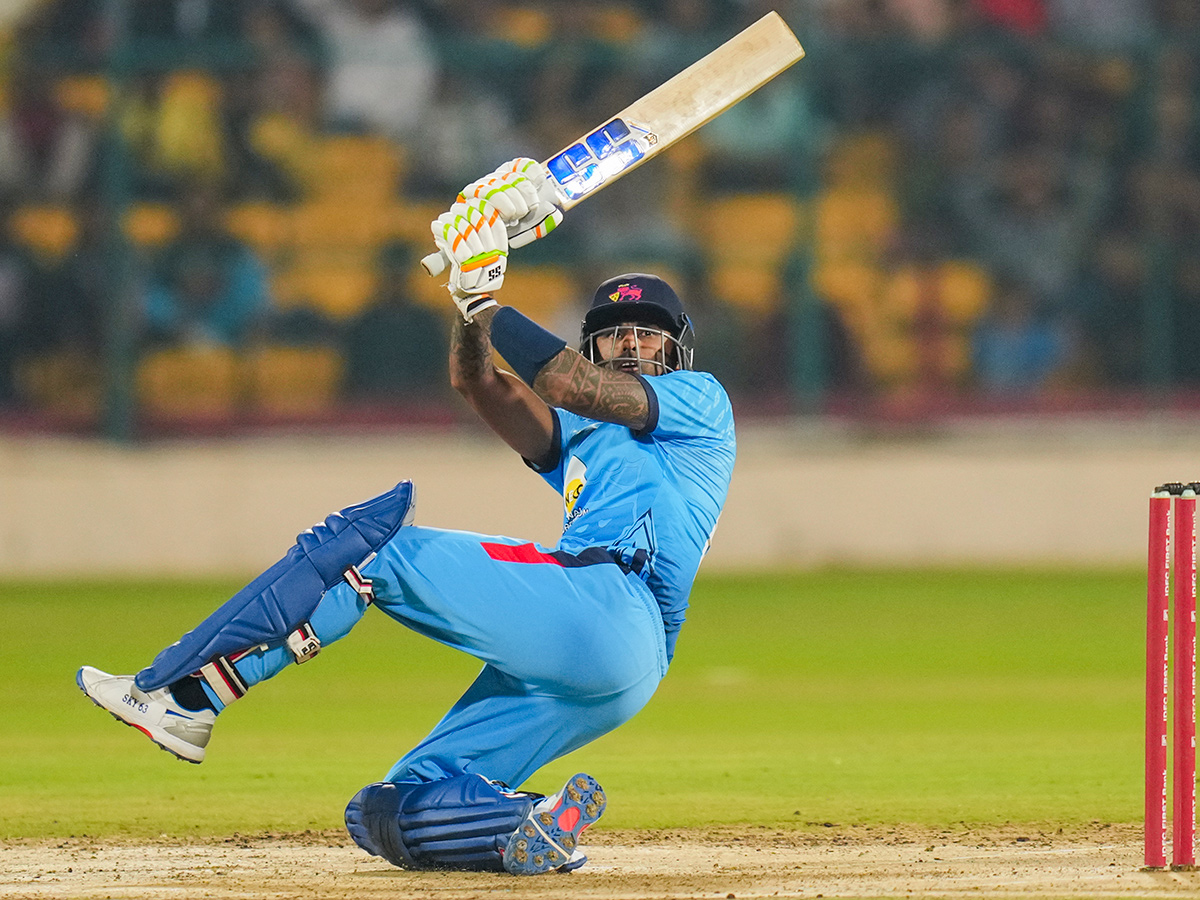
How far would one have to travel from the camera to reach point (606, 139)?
5.51 m

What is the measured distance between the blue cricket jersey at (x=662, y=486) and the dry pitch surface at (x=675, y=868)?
2.16 feet

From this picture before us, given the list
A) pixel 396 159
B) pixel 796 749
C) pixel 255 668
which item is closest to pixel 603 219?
pixel 396 159

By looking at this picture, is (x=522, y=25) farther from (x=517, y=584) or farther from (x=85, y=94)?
(x=517, y=584)

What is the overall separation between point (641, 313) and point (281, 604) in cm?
138

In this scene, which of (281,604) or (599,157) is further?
(599,157)

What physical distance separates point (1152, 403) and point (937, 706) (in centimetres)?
613

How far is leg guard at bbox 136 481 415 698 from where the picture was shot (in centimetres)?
447

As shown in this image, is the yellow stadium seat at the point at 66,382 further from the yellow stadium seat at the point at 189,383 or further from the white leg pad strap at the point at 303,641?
the white leg pad strap at the point at 303,641

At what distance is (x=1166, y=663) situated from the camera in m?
4.79

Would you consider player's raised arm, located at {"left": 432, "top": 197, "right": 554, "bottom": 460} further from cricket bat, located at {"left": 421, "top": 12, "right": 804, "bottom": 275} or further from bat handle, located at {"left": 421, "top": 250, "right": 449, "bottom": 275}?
cricket bat, located at {"left": 421, "top": 12, "right": 804, "bottom": 275}

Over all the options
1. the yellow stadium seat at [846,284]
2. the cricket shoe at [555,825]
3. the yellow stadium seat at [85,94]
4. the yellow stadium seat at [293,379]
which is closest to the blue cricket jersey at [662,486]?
the cricket shoe at [555,825]

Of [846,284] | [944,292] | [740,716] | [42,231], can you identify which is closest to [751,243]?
[846,284]

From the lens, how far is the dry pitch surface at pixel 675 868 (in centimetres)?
466

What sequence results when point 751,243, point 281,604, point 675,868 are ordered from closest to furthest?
point 281,604 → point 675,868 → point 751,243
